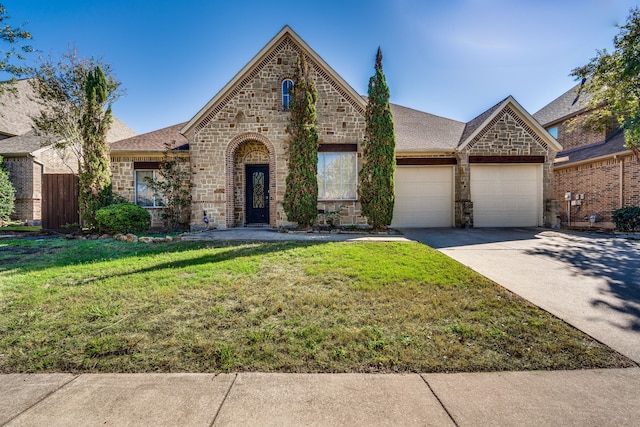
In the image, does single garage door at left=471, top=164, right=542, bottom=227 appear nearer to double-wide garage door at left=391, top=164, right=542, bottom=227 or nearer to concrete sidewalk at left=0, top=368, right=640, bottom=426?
double-wide garage door at left=391, top=164, right=542, bottom=227

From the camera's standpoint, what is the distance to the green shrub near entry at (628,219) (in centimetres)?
1100

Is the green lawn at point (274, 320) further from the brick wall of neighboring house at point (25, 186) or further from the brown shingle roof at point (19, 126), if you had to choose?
the brown shingle roof at point (19, 126)

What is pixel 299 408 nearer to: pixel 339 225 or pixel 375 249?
pixel 375 249

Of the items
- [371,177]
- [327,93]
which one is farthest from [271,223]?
[327,93]

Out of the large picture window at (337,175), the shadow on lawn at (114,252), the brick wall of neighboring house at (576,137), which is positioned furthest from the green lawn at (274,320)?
the brick wall of neighboring house at (576,137)

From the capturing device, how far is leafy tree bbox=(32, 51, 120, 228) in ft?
33.6

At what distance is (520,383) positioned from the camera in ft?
8.21

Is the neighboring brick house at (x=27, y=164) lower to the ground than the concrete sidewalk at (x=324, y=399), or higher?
higher

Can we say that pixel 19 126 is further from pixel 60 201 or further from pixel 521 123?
pixel 521 123

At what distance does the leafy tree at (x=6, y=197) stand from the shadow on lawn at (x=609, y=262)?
76.0 feet

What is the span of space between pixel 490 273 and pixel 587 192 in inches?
609

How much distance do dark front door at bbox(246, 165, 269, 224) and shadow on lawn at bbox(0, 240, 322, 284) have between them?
4588 mm

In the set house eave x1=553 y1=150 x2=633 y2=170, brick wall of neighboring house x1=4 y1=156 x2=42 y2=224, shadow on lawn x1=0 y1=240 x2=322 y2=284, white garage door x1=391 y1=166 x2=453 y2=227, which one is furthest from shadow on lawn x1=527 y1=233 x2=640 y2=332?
brick wall of neighboring house x1=4 y1=156 x2=42 y2=224

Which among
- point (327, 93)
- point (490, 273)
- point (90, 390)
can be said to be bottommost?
point (90, 390)
